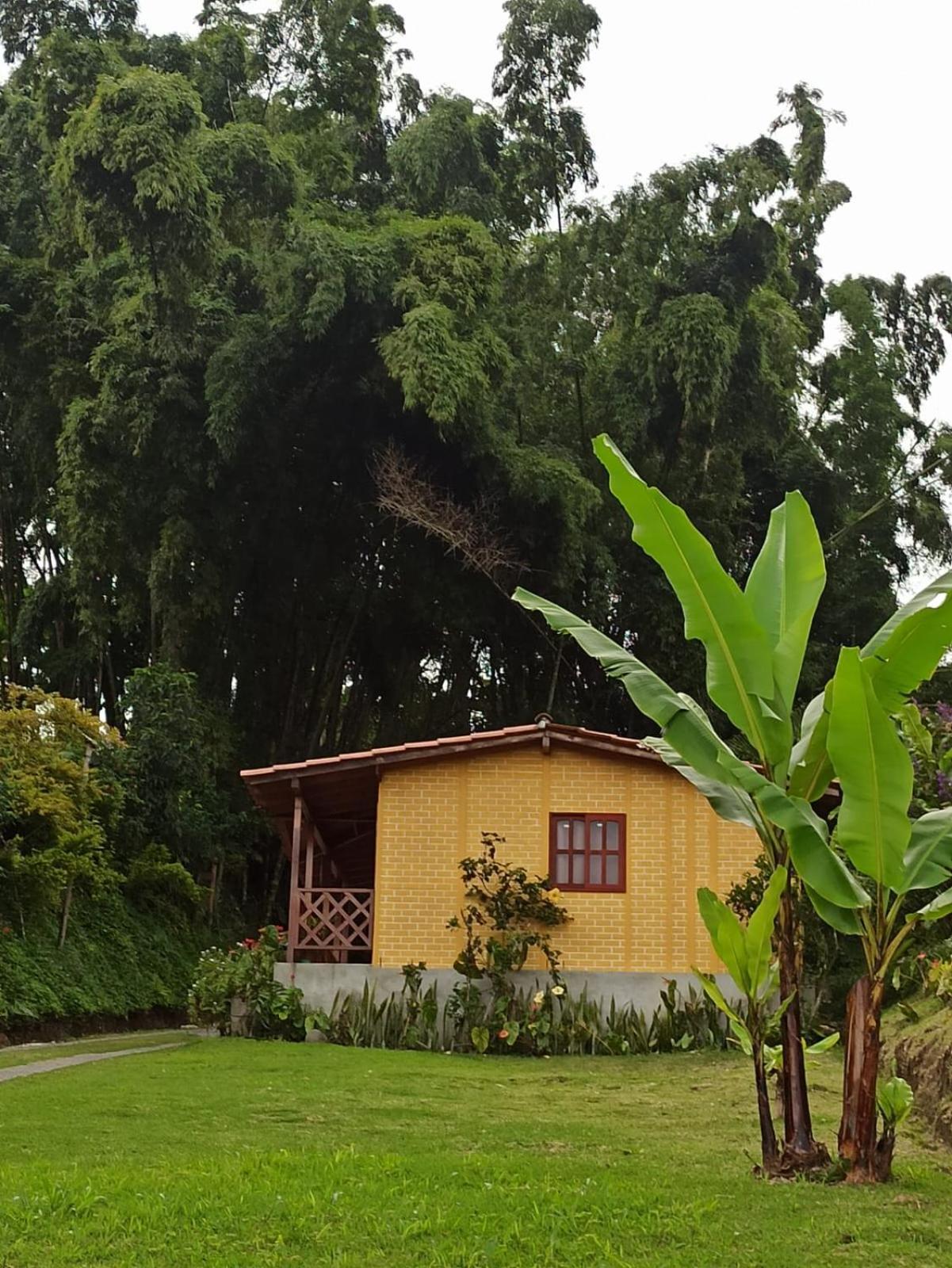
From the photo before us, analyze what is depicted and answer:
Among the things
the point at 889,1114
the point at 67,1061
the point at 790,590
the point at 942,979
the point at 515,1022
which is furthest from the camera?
the point at 515,1022

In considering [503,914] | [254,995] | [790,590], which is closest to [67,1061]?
[254,995]

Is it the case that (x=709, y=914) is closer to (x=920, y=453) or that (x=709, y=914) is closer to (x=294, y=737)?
(x=294, y=737)

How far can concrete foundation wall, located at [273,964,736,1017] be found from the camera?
14.4 m

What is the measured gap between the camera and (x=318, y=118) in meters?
23.5

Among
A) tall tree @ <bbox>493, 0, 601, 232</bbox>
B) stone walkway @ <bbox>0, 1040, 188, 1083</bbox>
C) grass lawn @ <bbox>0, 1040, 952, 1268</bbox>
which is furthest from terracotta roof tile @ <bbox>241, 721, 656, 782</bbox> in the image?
tall tree @ <bbox>493, 0, 601, 232</bbox>

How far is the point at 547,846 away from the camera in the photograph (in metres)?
14.9

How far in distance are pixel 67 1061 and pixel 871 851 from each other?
28.1 ft

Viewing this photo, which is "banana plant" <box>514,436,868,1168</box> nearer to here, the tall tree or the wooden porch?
the wooden porch

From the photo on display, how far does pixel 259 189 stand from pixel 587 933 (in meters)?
11.9

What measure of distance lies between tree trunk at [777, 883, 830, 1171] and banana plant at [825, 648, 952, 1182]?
0.52 feet

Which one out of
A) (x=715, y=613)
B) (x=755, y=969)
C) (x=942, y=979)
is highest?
(x=715, y=613)

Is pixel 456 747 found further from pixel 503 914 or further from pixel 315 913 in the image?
pixel 315 913

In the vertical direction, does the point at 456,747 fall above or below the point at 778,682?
above

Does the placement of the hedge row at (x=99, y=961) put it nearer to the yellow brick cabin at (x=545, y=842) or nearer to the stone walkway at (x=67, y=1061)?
the stone walkway at (x=67, y=1061)
